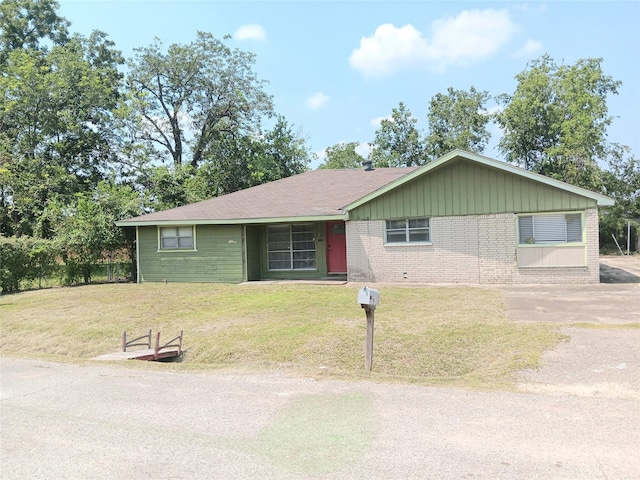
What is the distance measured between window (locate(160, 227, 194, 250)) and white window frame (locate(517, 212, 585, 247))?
456 inches

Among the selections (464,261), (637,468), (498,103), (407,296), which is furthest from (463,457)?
(498,103)

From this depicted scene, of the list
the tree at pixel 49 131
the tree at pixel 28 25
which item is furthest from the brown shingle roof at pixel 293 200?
the tree at pixel 28 25

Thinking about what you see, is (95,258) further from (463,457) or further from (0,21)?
(0,21)

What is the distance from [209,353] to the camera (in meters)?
8.45

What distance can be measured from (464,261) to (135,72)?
30353mm

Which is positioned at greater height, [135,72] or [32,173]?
[135,72]

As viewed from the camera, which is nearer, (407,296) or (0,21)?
(407,296)

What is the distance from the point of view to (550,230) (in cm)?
1404

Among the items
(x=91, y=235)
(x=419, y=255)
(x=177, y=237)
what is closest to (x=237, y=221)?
(x=177, y=237)

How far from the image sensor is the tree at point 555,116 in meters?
34.5

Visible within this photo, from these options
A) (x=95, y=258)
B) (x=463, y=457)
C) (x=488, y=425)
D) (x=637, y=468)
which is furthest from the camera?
(x=95, y=258)

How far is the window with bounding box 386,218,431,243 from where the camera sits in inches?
603

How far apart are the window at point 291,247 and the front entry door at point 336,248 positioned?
1.99 feet

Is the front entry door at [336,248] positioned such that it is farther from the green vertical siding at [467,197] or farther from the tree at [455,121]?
the tree at [455,121]
